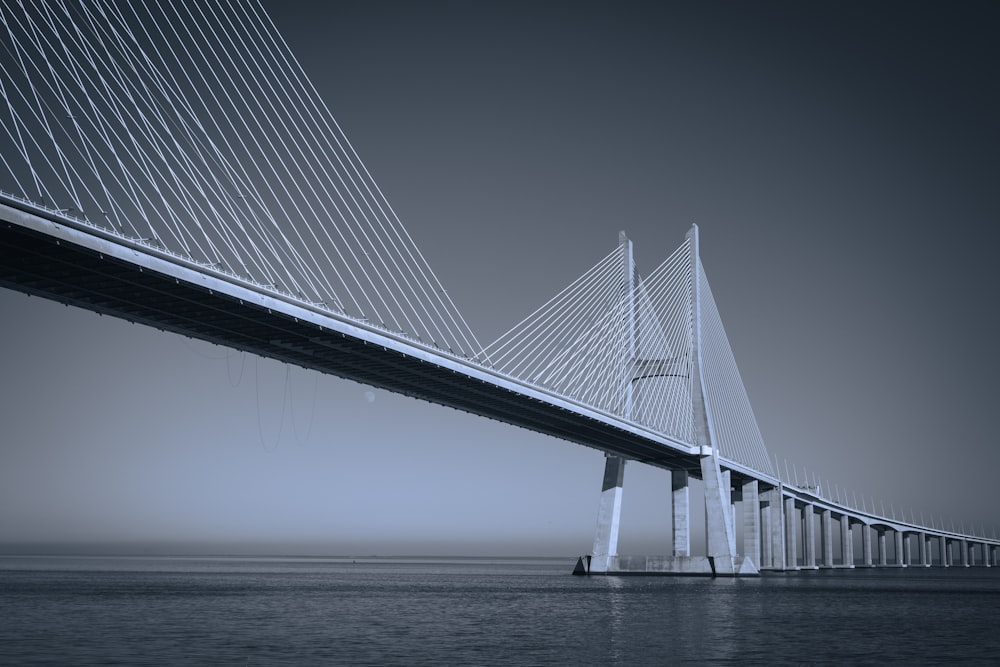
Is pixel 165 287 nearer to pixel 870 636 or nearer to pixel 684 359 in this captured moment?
pixel 870 636

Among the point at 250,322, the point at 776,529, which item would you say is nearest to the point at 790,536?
the point at 776,529

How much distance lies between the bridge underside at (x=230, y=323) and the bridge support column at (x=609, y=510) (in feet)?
31.5

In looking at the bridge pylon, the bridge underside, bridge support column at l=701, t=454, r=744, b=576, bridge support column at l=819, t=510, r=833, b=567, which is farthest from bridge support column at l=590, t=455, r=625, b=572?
bridge support column at l=819, t=510, r=833, b=567

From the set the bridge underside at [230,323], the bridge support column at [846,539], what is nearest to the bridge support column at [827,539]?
the bridge support column at [846,539]

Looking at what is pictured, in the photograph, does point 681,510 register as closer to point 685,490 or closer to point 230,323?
point 685,490

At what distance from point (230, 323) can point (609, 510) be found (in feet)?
109

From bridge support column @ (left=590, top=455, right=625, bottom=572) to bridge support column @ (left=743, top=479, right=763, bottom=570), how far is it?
9787 millimetres

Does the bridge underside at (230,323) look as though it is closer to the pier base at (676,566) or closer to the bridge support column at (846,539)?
the pier base at (676,566)

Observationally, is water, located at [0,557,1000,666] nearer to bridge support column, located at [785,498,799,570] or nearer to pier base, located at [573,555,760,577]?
pier base, located at [573,555,760,577]

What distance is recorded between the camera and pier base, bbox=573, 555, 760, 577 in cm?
6438

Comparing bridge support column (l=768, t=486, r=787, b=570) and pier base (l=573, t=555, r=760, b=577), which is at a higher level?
bridge support column (l=768, t=486, r=787, b=570)

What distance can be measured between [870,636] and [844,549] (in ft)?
329

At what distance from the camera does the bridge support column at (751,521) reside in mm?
71938

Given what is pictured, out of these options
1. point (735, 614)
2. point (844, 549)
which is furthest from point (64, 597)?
point (844, 549)
